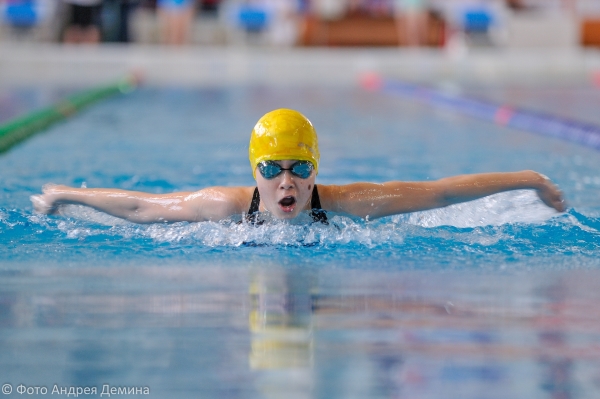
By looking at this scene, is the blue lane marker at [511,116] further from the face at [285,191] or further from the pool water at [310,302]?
the face at [285,191]

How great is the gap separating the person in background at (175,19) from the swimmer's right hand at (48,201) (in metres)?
9.56

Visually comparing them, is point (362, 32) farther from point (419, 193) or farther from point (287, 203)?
point (287, 203)

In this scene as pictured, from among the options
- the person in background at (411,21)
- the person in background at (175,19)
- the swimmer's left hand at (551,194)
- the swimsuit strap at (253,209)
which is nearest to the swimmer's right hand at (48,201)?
the swimsuit strap at (253,209)

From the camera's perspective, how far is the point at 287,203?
2865mm

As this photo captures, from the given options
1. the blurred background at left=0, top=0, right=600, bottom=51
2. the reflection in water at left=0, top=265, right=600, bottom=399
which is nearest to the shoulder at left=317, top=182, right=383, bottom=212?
the reflection in water at left=0, top=265, right=600, bottom=399

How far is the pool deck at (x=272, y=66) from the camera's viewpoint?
1217cm

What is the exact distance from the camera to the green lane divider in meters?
5.80

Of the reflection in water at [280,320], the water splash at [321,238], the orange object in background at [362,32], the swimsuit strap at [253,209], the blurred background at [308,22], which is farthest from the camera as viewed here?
the orange object in background at [362,32]

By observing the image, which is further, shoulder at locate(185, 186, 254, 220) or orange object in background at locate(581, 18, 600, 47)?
orange object in background at locate(581, 18, 600, 47)

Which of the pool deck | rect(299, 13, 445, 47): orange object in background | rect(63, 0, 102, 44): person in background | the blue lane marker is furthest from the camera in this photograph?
rect(299, 13, 445, 47): orange object in background

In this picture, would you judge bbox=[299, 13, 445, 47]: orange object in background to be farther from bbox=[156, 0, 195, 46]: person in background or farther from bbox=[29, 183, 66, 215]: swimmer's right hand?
bbox=[29, 183, 66, 215]: swimmer's right hand

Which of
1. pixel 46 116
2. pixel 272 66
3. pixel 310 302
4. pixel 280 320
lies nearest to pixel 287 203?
pixel 310 302

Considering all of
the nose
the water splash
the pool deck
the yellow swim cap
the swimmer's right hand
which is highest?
the yellow swim cap

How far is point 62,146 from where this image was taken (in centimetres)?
596
